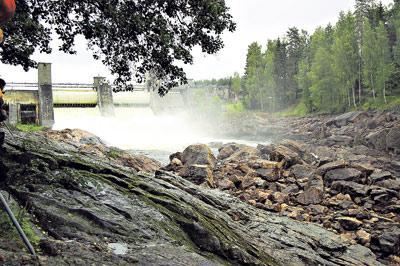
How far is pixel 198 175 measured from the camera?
20.0 metres

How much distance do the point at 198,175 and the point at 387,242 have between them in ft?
31.1

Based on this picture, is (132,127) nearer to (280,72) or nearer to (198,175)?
(198,175)

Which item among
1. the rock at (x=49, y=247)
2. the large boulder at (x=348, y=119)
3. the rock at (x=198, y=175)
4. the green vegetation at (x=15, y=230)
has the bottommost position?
the rock at (x=198, y=175)

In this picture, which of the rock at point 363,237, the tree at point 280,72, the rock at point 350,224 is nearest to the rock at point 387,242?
the rock at point 363,237

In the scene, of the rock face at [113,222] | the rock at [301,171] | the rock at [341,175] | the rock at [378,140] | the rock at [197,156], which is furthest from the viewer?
the rock at [378,140]

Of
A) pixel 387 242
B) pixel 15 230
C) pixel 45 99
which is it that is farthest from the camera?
pixel 45 99

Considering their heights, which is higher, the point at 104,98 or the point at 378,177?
the point at 104,98

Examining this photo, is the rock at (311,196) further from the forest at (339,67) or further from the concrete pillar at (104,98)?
the forest at (339,67)

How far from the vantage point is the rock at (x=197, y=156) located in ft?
78.6

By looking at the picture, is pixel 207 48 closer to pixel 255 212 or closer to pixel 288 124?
pixel 255 212

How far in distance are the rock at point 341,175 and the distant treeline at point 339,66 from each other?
46.9 metres

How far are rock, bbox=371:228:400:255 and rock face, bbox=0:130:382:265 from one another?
314 cm

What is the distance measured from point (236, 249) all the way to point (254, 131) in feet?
199

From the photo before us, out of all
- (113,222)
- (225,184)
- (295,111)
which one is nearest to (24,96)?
(225,184)
